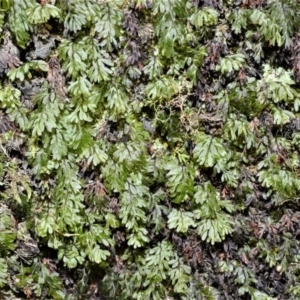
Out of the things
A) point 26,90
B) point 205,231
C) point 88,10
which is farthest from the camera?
point 205,231

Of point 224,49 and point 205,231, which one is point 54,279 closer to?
point 205,231

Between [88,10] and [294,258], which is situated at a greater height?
[88,10]

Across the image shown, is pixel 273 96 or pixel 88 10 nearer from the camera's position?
pixel 88 10

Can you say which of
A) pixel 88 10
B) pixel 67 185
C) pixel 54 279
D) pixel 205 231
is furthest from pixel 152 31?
pixel 54 279

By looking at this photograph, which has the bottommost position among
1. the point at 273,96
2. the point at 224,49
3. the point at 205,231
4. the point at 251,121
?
the point at 205,231

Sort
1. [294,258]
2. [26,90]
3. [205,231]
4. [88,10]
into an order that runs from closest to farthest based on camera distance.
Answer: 1. [88,10]
2. [26,90]
3. [205,231]
4. [294,258]

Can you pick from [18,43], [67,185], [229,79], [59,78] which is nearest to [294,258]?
[229,79]
